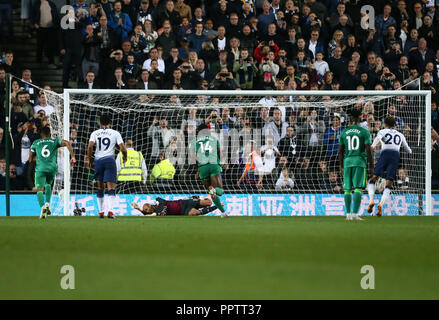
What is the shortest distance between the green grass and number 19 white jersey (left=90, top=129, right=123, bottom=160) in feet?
12.5

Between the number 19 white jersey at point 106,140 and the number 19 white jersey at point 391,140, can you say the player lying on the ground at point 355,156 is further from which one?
Result: the number 19 white jersey at point 106,140

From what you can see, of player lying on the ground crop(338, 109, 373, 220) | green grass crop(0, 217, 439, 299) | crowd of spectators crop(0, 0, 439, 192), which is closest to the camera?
green grass crop(0, 217, 439, 299)

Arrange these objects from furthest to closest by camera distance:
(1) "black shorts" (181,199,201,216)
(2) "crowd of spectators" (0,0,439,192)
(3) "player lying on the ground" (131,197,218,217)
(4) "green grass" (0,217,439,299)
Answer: (2) "crowd of spectators" (0,0,439,192) → (1) "black shorts" (181,199,201,216) → (3) "player lying on the ground" (131,197,218,217) → (4) "green grass" (0,217,439,299)

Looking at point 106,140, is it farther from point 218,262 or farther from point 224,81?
point 218,262

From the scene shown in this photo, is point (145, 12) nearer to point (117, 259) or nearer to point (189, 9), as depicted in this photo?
point (189, 9)

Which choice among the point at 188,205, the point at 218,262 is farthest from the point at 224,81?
the point at 218,262

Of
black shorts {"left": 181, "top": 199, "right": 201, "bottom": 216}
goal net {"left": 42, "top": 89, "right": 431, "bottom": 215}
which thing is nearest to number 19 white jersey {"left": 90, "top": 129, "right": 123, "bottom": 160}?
goal net {"left": 42, "top": 89, "right": 431, "bottom": 215}

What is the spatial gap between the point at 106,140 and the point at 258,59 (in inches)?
281

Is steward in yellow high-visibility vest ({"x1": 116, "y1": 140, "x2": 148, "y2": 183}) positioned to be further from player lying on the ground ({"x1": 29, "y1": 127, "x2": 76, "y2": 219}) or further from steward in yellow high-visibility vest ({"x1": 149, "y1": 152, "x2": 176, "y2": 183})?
player lying on the ground ({"x1": 29, "y1": 127, "x2": 76, "y2": 219})

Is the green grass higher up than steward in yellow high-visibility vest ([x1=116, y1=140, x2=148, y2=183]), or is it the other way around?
steward in yellow high-visibility vest ([x1=116, y1=140, x2=148, y2=183])

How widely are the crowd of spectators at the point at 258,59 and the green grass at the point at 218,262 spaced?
716 centimetres

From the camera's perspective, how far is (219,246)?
8.72 m

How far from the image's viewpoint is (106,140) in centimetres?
1502

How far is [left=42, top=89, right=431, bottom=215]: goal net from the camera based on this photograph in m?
17.9
